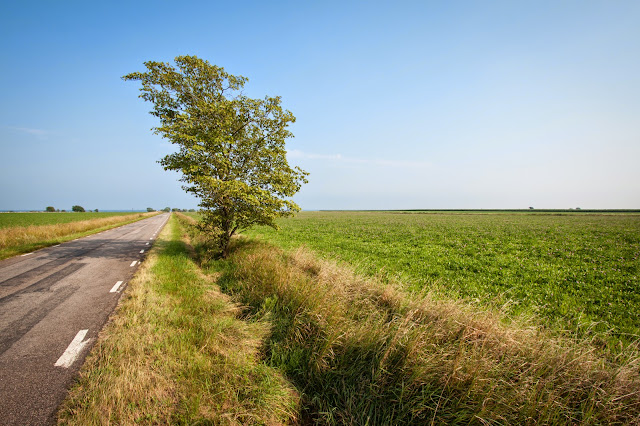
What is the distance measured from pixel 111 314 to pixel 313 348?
5105 millimetres

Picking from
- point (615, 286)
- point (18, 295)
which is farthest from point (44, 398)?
point (615, 286)

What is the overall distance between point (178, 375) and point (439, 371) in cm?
392

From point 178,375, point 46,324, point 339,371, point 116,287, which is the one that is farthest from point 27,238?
point 339,371

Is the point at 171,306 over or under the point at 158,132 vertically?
under

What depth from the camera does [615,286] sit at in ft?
28.8

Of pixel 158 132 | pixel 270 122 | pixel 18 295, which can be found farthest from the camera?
pixel 270 122

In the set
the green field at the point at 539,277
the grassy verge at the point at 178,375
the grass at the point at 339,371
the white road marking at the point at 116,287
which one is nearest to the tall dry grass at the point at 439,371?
the grass at the point at 339,371

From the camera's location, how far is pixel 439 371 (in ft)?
12.0

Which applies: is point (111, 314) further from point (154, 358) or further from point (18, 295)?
point (18, 295)

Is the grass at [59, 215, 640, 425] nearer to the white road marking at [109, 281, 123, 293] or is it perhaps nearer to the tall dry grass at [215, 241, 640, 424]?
the tall dry grass at [215, 241, 640, 424]

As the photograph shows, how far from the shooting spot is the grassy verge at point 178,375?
3154 millimetres

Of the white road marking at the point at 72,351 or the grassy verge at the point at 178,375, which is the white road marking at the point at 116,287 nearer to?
A: the grassy verge at the point at 178,375

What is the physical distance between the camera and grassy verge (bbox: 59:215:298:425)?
124 inches

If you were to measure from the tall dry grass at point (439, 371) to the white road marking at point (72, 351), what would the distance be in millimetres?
3252
